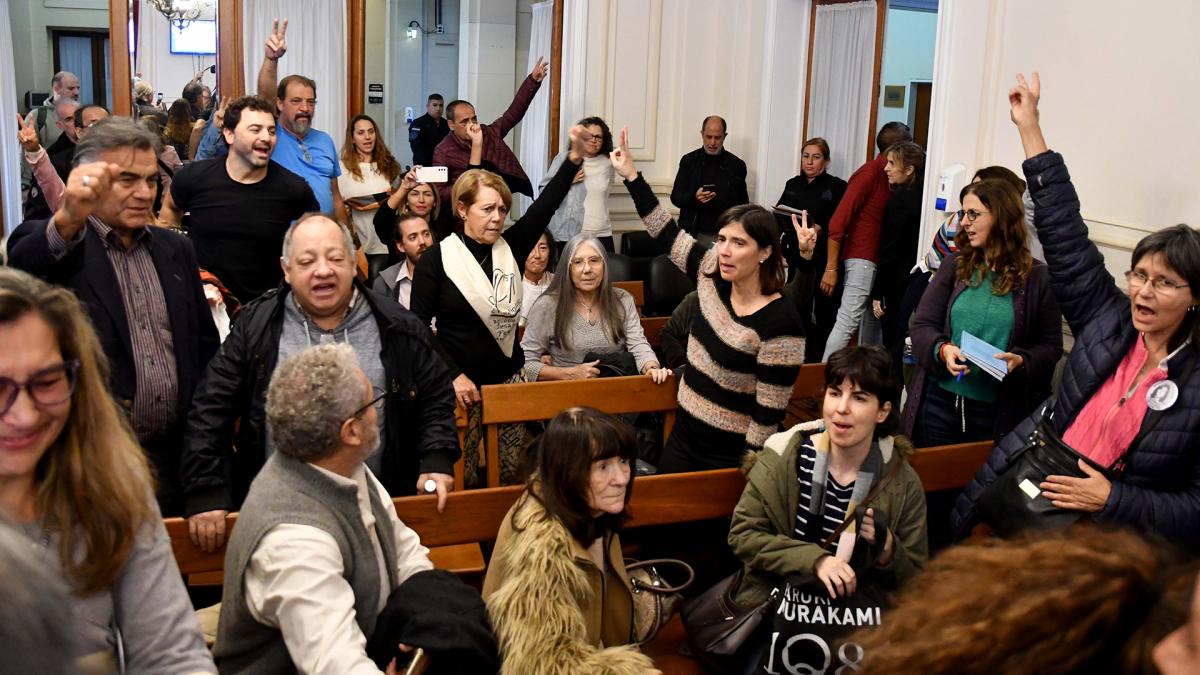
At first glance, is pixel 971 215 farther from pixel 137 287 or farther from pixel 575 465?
pixel 137 287

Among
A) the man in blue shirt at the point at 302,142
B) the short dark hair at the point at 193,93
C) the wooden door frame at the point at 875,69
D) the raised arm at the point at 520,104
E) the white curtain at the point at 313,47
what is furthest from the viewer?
the raised arm at the point at 520,104

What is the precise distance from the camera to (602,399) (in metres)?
3.89

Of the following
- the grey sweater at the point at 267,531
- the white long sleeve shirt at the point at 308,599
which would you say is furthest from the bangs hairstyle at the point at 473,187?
the white long sleeve shirt at the point at 308,599

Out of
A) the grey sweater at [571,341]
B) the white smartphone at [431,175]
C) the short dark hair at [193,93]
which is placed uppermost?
the short dark hair at [193,93]

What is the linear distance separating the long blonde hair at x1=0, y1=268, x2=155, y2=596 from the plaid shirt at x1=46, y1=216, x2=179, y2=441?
1.23m

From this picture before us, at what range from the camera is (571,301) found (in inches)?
176

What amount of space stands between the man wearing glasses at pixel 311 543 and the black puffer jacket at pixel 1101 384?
1.62 m

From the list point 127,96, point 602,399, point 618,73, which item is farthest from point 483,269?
point 618,73

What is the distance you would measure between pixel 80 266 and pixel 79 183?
41 cm

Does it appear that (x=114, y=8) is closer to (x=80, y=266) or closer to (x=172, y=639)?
(x=80, y=266)

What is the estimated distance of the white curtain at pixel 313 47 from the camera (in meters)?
6.93

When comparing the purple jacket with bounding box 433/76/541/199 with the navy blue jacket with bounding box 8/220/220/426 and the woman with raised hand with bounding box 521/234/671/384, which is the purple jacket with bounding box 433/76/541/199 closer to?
the woman with raised hand with bounding box 521/234/671/384

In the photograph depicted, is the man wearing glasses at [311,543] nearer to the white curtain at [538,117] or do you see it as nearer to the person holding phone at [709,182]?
the person holding phone at [709,182]

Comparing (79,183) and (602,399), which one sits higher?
(79,183)
